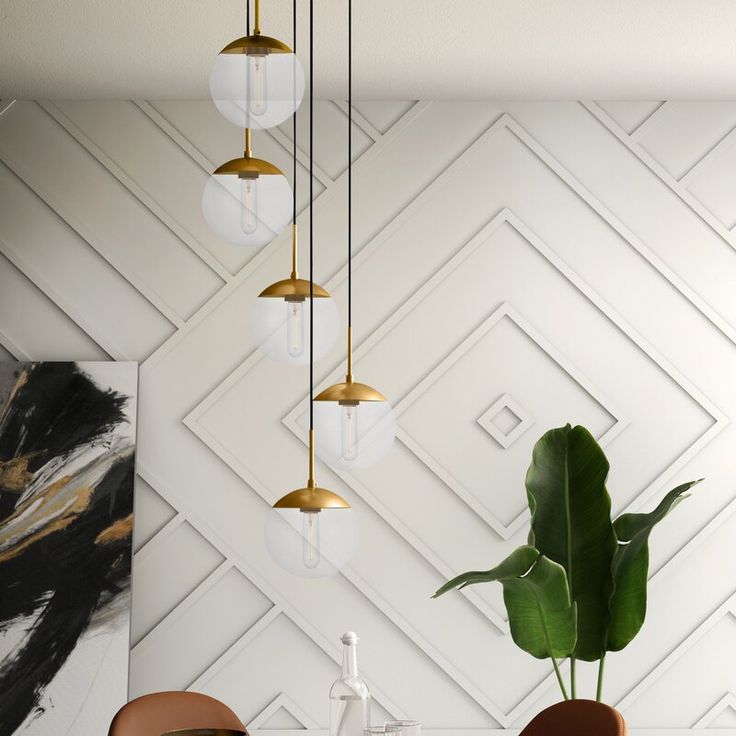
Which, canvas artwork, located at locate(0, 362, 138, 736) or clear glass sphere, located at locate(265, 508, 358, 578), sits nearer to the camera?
clear glass sphere, located at locate(265, 508, 358, 578)

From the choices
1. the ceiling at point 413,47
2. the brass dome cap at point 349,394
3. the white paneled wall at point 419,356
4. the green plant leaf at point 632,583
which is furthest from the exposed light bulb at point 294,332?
the white paneled wall at point 419,356

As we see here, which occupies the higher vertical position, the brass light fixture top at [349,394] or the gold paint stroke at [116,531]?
the gold paint stroke at [116,531]

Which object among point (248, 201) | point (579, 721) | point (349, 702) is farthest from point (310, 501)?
point (579, 721)

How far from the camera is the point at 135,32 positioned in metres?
3.17

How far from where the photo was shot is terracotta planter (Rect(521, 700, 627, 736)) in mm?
2391

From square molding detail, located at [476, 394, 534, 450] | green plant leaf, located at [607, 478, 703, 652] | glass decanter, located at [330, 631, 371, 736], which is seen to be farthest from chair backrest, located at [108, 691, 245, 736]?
square molding detail, located at [476, 394, 534, 450]

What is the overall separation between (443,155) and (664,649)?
1905mm

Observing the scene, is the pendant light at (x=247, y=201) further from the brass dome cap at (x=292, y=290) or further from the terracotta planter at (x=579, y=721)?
the terracotta planter at (x=579, y=721)

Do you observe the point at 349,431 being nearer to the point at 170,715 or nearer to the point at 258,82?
the point at 258,82

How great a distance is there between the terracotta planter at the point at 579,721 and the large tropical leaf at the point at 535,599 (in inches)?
16.3

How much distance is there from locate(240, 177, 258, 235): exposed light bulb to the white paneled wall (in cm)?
180

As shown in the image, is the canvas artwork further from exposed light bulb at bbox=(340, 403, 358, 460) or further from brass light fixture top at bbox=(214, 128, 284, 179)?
brass light fixture top at bbox=(214, 128, 284, 179)

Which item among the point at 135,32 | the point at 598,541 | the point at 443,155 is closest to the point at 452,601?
the point at 598,541

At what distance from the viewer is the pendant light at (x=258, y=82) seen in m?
1.68
